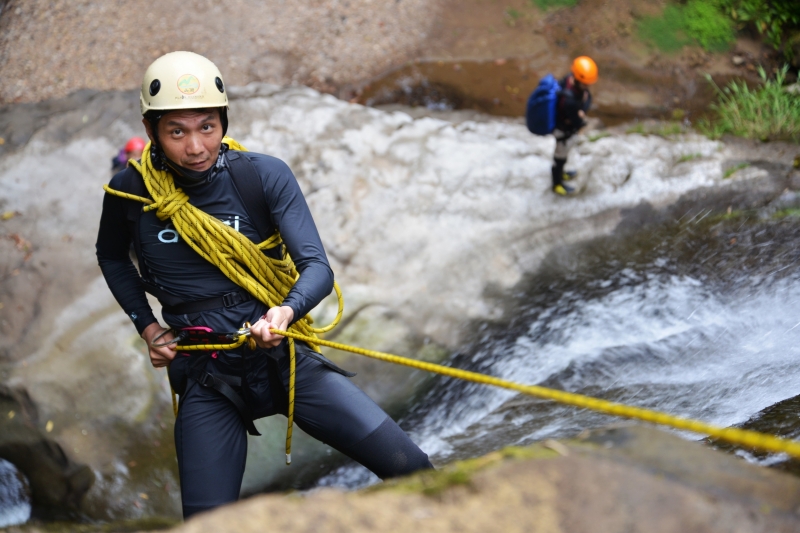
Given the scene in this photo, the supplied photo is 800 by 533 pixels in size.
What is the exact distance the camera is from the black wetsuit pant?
7.55 ft

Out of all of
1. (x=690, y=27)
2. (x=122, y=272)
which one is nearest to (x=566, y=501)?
(x=122, y=272)

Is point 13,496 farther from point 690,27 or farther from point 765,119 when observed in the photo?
point 690,27

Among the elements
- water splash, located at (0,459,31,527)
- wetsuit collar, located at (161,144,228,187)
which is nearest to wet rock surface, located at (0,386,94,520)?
water splash, located at (0,459,31,527)

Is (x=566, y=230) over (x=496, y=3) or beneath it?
beneath

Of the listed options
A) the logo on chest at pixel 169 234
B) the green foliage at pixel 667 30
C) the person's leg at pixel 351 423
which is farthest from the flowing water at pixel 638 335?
the green foliage at pixel 667 30

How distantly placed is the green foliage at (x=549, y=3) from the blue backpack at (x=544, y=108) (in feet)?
11.5

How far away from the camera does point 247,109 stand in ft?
19.0

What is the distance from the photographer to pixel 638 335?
411 cm

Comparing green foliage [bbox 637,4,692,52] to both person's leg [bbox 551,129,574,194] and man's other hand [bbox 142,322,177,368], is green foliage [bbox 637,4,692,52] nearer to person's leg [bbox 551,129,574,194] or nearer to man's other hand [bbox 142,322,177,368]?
person's leg [bbox 551,129,574,194]

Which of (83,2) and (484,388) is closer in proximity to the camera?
(484,388)

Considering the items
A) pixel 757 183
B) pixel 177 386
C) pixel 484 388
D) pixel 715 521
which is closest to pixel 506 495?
pixel 715 521

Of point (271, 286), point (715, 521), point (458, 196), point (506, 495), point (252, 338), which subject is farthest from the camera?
point (458, 196)

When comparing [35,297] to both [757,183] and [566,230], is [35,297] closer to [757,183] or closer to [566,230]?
[566,230]

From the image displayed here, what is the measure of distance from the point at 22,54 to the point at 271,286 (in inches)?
240
